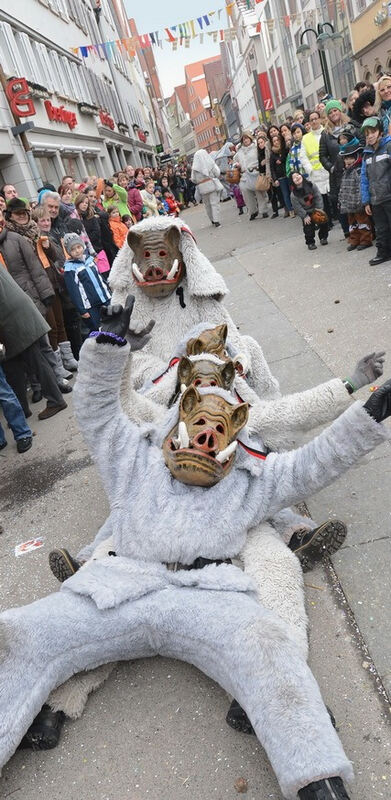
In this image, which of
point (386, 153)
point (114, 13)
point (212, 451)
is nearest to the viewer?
point (212, 451)

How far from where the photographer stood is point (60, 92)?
21.5 metres

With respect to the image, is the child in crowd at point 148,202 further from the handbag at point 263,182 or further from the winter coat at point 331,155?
the winter coat at point 331,155

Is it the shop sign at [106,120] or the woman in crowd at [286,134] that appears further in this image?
the shop sign at [106,120]

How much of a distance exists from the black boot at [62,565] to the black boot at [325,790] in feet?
4.80

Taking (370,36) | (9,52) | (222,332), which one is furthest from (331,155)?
(370,36)

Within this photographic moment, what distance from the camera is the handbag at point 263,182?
12.3 m

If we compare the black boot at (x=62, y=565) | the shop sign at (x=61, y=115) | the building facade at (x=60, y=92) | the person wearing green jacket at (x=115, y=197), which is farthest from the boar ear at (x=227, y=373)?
the shop sign at (x=61, y=115)

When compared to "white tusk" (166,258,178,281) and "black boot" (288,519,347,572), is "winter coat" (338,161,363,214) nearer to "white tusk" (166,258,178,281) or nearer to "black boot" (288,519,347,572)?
"white tusk" (166,258,178,281)

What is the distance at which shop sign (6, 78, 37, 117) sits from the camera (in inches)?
584

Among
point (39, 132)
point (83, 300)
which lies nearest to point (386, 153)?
point (83, 300)

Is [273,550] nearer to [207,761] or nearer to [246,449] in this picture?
[246,449]

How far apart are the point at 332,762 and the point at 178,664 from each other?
0.94 meters

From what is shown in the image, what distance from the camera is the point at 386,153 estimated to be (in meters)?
6.73

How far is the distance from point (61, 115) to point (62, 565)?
67.5ft
